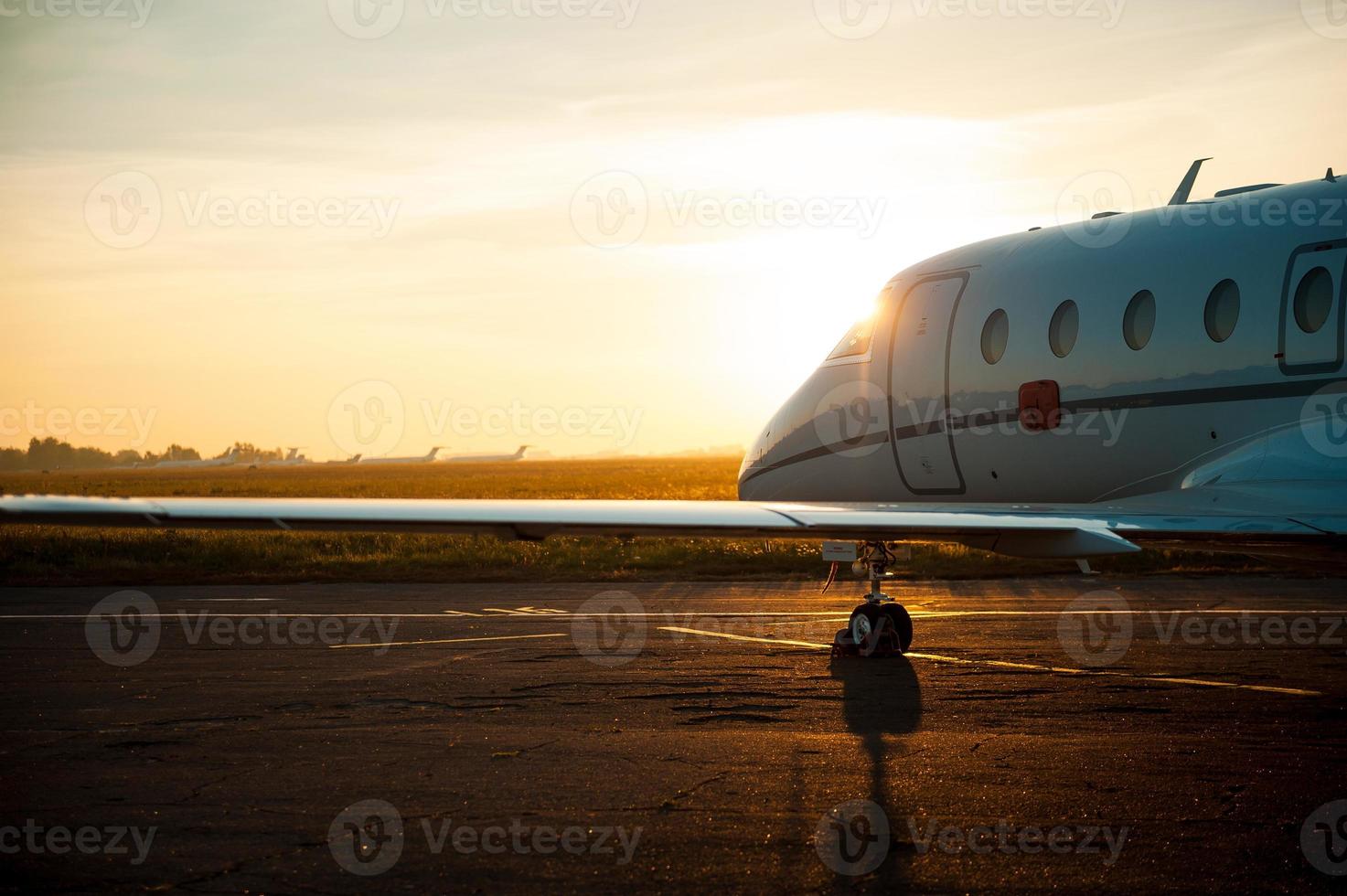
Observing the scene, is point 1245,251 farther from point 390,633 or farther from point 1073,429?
point 390,633

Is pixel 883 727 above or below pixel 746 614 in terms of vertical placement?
below

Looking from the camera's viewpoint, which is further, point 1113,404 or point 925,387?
point 925,387

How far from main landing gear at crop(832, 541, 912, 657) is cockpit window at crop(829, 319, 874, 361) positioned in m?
2.01

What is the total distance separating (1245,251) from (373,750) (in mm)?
6438

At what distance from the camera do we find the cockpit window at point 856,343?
12.4 metres

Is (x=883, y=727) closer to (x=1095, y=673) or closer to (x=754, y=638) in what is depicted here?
(x=1095, y=673)

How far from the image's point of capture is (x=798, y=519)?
7.28m

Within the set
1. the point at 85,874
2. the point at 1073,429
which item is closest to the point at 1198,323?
the point at 1073,429

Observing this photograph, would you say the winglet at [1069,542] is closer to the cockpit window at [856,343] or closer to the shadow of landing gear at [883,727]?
the shadow of landing gear at [883,727]

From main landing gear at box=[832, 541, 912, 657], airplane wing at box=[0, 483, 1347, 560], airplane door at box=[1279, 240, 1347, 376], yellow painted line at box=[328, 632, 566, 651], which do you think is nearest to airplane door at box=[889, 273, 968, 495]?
main landing gear at box=[832, 541, 912, 657]

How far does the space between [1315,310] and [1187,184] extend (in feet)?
10.2

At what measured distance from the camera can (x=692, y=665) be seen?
10945 millimetres

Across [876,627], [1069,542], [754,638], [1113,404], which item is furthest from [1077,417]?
[754,638]

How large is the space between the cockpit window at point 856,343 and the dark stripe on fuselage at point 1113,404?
2.91 ft
